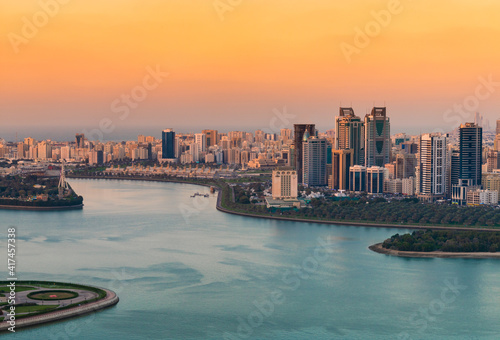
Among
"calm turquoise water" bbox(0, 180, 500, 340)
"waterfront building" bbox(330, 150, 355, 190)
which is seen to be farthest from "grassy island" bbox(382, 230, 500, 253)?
"waterfront building" bbox(330, 150, 355, 190)

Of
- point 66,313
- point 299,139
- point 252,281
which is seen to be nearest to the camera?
point 66,313

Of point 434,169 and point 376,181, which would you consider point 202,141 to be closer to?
point 376,181

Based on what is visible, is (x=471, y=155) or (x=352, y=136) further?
(x=352, y=136)

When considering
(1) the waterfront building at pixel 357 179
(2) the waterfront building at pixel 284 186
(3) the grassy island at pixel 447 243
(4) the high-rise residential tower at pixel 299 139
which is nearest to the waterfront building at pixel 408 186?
(1) the waterfront building at pixel 357 179

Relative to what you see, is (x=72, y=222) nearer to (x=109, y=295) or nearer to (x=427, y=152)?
(x=109, y=295)

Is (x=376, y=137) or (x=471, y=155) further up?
(x=376, y=137)

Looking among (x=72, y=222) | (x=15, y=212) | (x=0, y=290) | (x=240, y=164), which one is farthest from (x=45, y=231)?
(x=240, y=164)

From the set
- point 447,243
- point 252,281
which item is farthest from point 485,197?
point 252,281

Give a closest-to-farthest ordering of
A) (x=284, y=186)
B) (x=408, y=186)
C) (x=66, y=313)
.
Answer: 1. (x=66, y=313)
2. (x=284, y=186)
3. (x=408, y=186)
